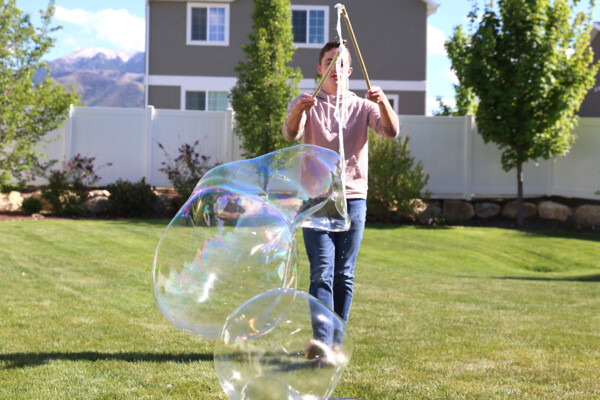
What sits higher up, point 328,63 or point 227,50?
point 227,50

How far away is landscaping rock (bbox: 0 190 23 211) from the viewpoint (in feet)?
44.2

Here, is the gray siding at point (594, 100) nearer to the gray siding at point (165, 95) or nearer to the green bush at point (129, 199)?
the gray siding at point (165, 95)

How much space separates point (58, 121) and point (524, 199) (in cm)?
1064

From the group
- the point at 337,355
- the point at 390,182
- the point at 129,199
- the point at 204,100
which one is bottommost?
the point at 337,355

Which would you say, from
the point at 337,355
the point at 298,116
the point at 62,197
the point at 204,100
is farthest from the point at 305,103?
the point at 204,100

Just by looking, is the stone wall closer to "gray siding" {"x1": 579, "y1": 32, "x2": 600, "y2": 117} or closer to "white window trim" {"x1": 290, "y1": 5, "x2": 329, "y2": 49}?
Answer: "white window trim" {"x1": 290, "y1": 5, "x2": 329, "y2": 49}

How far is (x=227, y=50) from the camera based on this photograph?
67.9 ft

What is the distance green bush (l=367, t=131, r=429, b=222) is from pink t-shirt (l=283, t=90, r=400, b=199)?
999 centimetres

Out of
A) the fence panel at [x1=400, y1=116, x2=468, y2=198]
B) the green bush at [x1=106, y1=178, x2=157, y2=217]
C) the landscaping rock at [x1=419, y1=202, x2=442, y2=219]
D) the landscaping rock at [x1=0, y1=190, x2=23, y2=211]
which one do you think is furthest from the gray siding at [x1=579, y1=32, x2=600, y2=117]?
the landscaping rock at [x1=0, y1=190, x2=23, y2=211]

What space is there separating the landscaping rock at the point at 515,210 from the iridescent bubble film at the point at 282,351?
13657 mm

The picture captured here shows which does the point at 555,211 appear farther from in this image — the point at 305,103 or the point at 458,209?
the point at 305,103

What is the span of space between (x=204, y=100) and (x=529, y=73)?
1005cm

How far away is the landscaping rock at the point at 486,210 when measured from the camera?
51.7ft

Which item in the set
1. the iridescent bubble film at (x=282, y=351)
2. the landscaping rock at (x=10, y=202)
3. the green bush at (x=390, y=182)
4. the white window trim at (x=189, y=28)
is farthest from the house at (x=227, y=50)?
the iridescent bubble film at (x=282, y=351)
